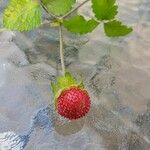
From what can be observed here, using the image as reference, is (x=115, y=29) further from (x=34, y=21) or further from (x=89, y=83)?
(x=89, y=83)

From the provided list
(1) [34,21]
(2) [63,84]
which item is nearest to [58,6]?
(1) [34,21]

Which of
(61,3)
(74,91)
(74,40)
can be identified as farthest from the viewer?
(74,40)

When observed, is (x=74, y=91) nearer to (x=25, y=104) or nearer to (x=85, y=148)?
(x=85, y=148)

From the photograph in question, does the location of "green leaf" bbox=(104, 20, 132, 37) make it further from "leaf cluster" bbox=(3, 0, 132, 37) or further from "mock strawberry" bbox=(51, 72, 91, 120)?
"mock strawberry" bbox=(51, 72, 91, 120)

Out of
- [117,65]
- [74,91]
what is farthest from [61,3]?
[117,65]

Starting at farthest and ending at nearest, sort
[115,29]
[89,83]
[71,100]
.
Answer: [89,83], [115,29], [71,100]

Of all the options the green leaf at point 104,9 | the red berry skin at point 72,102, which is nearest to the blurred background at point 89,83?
the red berry skin at point 72,102
